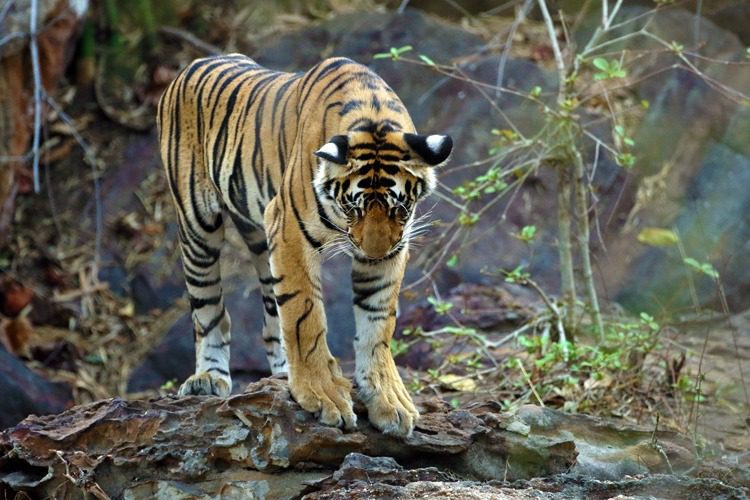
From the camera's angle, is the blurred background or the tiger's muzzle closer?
the tiger's muzzle

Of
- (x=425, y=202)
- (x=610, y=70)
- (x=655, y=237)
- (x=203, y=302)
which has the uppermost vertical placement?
(x=610, y=70)

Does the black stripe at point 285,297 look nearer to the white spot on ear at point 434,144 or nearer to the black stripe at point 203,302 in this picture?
the white spot on ear at point 434,144

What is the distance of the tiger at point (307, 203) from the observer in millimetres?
4355

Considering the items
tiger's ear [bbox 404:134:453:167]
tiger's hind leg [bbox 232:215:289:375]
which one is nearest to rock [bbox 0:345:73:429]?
tiger's hind leg [bbox 232:215:289:375]

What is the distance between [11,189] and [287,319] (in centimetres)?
681

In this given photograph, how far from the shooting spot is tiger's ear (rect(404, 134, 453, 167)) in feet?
14.2

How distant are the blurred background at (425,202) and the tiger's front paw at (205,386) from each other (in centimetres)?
183

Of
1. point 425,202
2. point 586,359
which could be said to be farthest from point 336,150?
point 425,202

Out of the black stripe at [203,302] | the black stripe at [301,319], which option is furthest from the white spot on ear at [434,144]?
the black stripe at [203,302]

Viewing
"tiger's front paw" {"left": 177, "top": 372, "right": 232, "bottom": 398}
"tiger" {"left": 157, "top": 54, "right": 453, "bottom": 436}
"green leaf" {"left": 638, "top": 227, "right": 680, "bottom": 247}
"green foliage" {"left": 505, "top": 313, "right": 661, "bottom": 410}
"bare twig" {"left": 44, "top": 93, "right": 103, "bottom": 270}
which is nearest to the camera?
"tiger" {"left": 157, "top": 54, "right": 453, "bottom": 436}

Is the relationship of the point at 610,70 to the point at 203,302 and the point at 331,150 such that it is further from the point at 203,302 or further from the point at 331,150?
the point at 203,302

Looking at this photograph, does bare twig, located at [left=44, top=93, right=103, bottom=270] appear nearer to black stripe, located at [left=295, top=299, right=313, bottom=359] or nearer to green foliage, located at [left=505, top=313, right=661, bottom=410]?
green foliage, located at [left=505, top=313, right=661, bottom=410]

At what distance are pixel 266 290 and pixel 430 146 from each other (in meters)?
1.94

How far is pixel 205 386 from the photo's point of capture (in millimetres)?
5449
